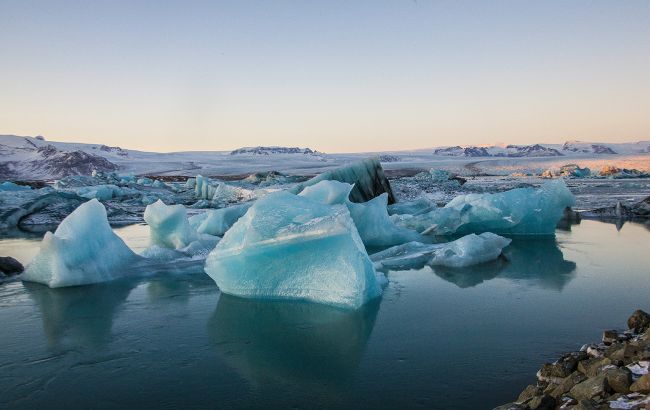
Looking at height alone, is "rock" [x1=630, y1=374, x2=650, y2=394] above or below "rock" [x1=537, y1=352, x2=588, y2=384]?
above

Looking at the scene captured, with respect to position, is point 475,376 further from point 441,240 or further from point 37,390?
point 441,240

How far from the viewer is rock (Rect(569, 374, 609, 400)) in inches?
59.9

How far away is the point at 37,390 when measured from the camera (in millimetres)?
2113

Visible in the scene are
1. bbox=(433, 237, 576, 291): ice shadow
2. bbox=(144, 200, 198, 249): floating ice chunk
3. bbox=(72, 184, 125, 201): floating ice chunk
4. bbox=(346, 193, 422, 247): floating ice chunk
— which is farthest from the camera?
bbox=(72, 184, 125, 201): floating ice chunk

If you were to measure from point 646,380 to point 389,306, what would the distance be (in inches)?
79.4

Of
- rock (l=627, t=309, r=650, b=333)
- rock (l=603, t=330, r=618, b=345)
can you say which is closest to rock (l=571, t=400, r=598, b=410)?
rock (l=603, t=330, r=618, b=345)

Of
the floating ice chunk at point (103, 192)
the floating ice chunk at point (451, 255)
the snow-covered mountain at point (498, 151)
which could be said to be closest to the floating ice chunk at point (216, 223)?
the floating ice chunk at point (451, 255)

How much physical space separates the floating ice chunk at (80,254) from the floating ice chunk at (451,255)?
2.58 meters

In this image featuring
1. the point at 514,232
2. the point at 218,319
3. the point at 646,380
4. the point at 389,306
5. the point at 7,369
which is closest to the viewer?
the point at 646,380

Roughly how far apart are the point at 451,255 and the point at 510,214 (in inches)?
108

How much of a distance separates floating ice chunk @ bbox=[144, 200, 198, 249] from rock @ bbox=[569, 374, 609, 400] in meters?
4.77

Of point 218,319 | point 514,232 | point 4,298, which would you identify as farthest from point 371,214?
point 4,298

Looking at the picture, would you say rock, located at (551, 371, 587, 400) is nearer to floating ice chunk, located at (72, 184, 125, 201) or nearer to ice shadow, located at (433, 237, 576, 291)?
ice shadow, located at (433, 237, 576, 291)

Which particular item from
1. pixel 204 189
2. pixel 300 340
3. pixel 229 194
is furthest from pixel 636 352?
pixel 204 189
